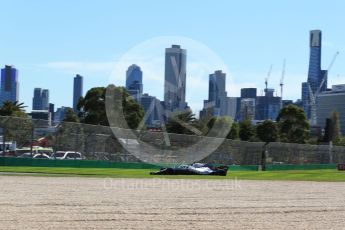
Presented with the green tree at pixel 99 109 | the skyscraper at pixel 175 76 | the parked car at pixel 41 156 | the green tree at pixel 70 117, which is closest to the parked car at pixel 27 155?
the parked car at pixel 41 156

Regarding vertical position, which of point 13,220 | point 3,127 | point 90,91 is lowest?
point 13,220

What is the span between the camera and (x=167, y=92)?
123ft

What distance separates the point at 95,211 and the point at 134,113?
80.3 meters

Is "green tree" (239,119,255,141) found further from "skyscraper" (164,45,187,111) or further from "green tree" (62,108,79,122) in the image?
"skyscraper" (164,45,187,111)

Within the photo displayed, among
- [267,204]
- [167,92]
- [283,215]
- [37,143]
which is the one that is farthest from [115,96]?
[283,215]

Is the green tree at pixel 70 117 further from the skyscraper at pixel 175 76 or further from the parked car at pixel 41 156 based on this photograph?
the skyscraper at pixel 175 76

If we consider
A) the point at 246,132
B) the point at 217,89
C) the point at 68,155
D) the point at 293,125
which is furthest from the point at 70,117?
the point at 217,89

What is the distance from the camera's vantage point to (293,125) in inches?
5044

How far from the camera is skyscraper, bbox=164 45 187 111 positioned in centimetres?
3322

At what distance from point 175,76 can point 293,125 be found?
9551 centimetres

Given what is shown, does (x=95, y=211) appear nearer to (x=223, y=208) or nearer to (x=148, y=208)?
(x=148, y=208)

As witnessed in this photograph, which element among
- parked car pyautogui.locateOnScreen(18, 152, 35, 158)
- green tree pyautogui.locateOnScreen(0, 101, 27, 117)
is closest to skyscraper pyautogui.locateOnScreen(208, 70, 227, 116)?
parked car pyautogui.locateOnScreen(18, 152, 35, 158)

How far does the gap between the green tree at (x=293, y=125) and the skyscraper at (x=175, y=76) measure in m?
90.3

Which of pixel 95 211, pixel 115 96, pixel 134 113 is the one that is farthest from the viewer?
pixel 134 113
